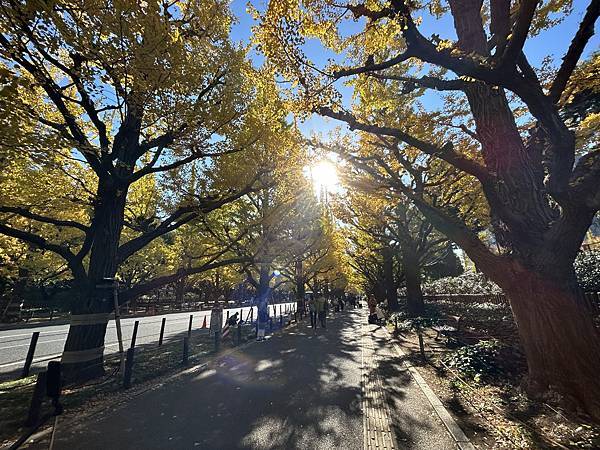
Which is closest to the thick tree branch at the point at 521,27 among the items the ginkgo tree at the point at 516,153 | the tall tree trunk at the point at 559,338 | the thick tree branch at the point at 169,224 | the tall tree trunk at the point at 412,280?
the ginkgo tree at the point at 516,153

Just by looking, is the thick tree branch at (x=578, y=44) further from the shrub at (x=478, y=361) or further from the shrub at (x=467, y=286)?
the shrub at (x=467, y=286)

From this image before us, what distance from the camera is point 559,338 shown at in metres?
4.11

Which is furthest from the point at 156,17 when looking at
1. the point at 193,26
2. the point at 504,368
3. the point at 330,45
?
the point at 504,368

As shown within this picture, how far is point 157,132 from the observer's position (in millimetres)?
7809

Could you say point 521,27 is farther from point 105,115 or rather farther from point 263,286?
point 263,286

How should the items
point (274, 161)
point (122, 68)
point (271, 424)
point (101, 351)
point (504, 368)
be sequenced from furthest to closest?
point (274, 161) < point (101, 351) < point (504, 368) < point (122, 68) < point (271, 424)

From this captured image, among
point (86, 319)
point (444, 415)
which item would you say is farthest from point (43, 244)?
point (444, 415)

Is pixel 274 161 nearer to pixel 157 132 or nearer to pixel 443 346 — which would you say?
pixel 157 132

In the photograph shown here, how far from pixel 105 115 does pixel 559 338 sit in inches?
504

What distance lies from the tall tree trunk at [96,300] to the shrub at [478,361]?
796 centimetres

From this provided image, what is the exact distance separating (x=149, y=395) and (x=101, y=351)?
1.85 m

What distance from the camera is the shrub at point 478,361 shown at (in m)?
5.62

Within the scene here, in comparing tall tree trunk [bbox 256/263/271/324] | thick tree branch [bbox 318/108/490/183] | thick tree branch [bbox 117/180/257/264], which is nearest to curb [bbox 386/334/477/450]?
thick tree branch [bbox 318/108/490/183]

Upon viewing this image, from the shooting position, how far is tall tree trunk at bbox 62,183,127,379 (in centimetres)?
589
